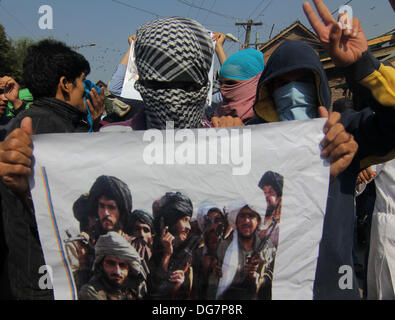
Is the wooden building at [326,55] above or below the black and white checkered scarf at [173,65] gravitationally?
above

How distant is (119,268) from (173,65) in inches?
27.0

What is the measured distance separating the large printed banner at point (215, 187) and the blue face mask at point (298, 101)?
1.01ft

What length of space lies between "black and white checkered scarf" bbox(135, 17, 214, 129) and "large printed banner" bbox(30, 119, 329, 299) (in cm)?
9

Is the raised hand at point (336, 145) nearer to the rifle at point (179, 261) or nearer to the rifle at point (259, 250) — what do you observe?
the rifle at point (259, 250)

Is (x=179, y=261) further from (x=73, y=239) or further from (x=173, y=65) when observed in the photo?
(x=173, y=65)

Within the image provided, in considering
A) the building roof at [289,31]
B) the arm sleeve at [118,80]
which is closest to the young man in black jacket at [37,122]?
the arm sleeve at [118,80]

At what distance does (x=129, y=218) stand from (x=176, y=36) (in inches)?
24.5

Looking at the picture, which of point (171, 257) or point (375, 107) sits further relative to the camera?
point (375, 107)

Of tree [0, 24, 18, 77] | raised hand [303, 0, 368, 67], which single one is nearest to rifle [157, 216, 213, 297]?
raised hand [303, 0, 368, 67]

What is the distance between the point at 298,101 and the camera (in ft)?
4.49

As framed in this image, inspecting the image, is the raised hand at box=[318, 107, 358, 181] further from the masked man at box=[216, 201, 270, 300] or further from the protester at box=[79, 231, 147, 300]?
the protester at box=[79, 231, 147, 300]

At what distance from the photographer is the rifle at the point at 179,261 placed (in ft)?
3.28

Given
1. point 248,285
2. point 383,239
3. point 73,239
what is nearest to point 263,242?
point 248,285
